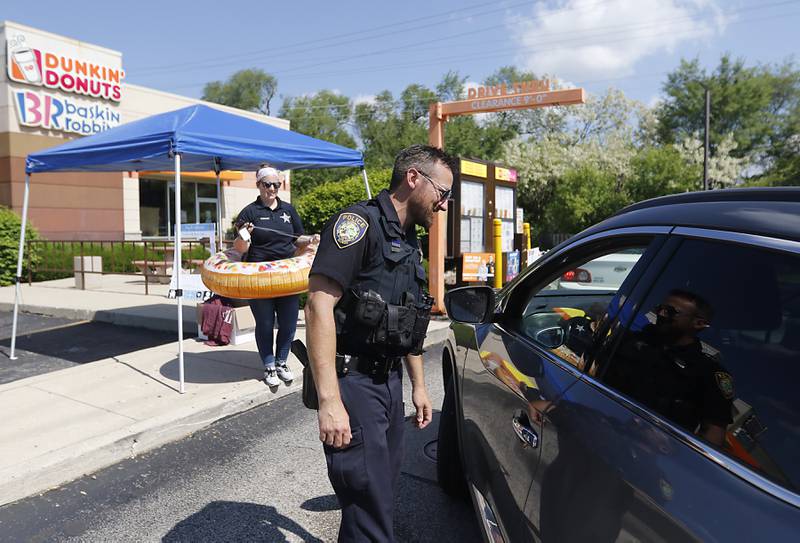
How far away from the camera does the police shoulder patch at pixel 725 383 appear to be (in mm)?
1373

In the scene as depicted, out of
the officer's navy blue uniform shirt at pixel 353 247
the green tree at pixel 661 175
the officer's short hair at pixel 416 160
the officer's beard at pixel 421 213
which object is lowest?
the officer's navy blue uniform shirt at pixel 353 247

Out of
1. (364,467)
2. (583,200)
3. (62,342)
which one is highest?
(583,200)

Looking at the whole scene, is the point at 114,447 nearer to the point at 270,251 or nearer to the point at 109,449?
the point at 109,449

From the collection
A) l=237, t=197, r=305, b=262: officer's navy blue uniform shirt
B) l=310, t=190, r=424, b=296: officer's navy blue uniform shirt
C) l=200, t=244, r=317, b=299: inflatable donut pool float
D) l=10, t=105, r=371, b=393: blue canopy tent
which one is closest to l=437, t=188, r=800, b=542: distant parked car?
l=310, t=190, r=424, b=296: officer's navy blue uniform shirt

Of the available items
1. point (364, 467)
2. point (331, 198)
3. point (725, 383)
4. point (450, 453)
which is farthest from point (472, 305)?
point (331, 198)

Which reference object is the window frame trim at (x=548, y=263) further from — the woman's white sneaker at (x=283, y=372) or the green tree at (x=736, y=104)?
the green tree at (x=736, y=104)

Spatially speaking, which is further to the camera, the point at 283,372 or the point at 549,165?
the point at 549,165

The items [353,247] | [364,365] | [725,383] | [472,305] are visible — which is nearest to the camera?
[725,383]

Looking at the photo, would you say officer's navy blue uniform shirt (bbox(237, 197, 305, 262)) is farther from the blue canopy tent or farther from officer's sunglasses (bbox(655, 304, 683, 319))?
officer's sunglasses (bbox(655, 304, 683, 319))

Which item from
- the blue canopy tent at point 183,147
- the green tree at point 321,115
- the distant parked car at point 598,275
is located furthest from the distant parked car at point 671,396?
the green tree at point 321,115

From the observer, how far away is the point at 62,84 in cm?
1788

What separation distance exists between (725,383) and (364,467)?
122 centimetres

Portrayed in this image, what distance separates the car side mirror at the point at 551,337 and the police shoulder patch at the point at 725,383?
810 millimetres

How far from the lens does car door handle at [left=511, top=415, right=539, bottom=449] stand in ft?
6.03
